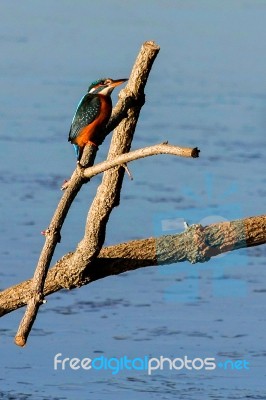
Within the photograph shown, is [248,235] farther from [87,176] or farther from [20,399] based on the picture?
[20,399]

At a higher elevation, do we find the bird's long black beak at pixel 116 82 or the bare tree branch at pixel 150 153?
the bird's long black beak at pixel 116 82

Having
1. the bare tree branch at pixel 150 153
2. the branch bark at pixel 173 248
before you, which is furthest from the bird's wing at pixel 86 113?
the branch bark at pixel 173 248

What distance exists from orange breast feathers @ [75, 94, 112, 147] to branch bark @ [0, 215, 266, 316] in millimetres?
427

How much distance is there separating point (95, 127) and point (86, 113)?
4cm

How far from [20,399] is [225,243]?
1975 mm

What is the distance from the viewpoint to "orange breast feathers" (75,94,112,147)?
4234 millimetres

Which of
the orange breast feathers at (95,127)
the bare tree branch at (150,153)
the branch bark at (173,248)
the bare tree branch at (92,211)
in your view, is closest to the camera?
the bare tree branch at (150,153)

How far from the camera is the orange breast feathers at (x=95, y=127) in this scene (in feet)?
13.9

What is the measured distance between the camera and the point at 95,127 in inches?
167

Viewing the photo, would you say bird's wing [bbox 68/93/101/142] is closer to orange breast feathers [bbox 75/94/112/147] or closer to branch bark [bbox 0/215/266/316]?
orange breast feathers [bbox 75/94/112/147]

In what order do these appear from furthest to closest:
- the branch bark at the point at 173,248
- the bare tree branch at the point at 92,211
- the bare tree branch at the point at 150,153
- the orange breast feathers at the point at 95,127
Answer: the branch bark at the point at 173,248
the orange breast feathers at the point at 95,127
the bare tree branch at the point at 92,211
the bare tree branch at the point at 150,153

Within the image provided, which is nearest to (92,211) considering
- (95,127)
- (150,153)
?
(95,127)

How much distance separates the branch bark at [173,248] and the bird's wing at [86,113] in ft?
1.44

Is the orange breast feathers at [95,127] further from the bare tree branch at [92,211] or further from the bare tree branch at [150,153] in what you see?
the bare tree branch at [150,153]
